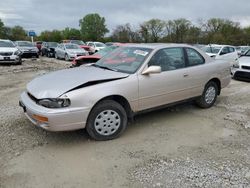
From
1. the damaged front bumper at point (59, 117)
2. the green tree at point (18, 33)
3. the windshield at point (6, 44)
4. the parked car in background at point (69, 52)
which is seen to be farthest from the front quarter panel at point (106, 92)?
the green tree at point (18, 33)

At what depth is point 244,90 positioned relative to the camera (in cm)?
808

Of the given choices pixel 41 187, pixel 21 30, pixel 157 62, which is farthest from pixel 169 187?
pixel 21 30

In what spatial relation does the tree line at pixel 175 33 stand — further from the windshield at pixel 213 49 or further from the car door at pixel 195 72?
the car door at pixel 195 72

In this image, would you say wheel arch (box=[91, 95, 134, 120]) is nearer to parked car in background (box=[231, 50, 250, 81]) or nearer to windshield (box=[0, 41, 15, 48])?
parked car in background (box=[231, 50, 250, 81])

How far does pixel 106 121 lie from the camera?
4.15 m

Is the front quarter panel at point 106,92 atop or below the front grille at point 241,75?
atop

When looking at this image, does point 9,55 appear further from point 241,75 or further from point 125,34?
point 125,34

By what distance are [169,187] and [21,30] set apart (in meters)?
69.7

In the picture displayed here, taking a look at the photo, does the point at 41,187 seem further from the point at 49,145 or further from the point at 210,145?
the point at 210,145

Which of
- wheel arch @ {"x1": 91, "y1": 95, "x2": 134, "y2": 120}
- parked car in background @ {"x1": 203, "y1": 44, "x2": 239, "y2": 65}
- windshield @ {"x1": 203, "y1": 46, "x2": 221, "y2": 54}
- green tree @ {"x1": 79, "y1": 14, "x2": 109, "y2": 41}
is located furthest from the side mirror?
green tree @ {"x1": 79, "y1": 14, "x2": 109, "y2": 41}

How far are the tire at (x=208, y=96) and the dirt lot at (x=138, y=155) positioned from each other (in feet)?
1.52

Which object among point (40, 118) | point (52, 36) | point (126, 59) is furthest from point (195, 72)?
point (52, 36)

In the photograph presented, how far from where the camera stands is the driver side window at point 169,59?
4.81 metres

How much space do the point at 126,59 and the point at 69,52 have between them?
15.4 m
